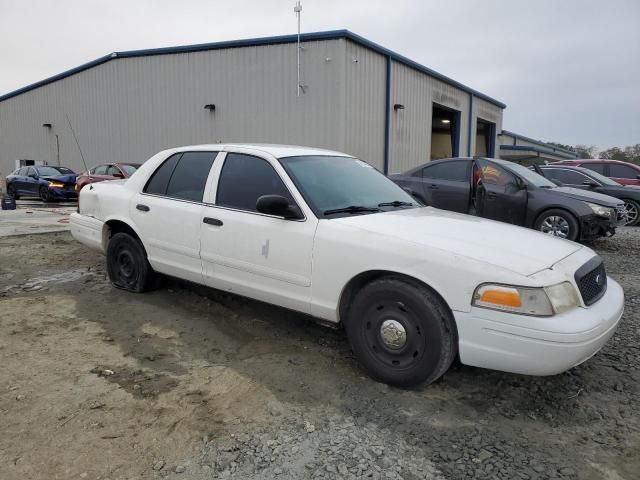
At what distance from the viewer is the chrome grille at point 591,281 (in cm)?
286

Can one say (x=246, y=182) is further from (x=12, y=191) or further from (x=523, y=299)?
(x=12, y=191)

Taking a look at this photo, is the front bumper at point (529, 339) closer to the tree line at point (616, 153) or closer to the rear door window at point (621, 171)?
the rear door window at point (621, 171)

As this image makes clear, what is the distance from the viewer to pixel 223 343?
375cm

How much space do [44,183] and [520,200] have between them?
578 inches

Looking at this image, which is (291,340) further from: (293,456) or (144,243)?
(144,243)

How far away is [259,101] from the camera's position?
15273 mm

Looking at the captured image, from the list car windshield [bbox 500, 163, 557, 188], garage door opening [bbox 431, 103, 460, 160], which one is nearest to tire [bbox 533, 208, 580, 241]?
car windshield [bbox 500, 163, 557, 188]

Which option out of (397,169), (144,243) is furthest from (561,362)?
(397,169)

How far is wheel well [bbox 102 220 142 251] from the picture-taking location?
191 inches

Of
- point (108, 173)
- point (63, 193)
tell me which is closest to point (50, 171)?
point (63, 193)

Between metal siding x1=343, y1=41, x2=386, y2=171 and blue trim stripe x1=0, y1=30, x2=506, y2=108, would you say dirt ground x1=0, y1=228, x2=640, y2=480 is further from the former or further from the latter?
blue trim stripe x1=0, y1=30, x2=506, y2=108

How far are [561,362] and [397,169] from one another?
14739 mm

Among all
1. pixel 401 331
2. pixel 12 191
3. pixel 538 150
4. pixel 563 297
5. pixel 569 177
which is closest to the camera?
pixel 563 297

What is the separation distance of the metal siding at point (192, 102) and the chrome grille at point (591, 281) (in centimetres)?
1103
